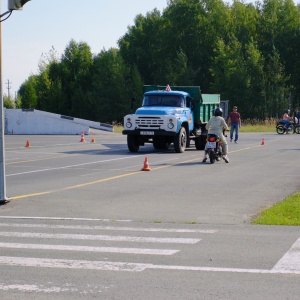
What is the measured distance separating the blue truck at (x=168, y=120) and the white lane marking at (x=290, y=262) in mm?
21960

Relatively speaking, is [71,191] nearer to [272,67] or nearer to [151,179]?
[151,179]

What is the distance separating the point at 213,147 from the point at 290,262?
660 inches

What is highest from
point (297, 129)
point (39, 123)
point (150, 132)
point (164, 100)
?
point (164, 100)

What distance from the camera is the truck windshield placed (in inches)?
1300

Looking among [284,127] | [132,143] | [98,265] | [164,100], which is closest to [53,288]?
[98,265]

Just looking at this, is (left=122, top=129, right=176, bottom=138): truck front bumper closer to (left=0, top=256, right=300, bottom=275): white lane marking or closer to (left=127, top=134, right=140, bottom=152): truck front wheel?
(left=127, top=134, right=140, bottom=152): truck front wheel

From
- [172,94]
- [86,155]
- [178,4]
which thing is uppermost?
[178,4]

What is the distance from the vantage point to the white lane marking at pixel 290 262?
842cm

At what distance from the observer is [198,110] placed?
34406mm

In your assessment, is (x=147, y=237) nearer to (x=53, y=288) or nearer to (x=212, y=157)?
(x=53, y=288)

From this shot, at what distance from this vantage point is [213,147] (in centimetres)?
2547

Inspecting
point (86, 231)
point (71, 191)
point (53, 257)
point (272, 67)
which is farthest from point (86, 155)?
point (272, 67)

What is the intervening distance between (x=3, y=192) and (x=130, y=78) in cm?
9714

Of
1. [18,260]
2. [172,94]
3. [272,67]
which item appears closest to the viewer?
[18,260]
